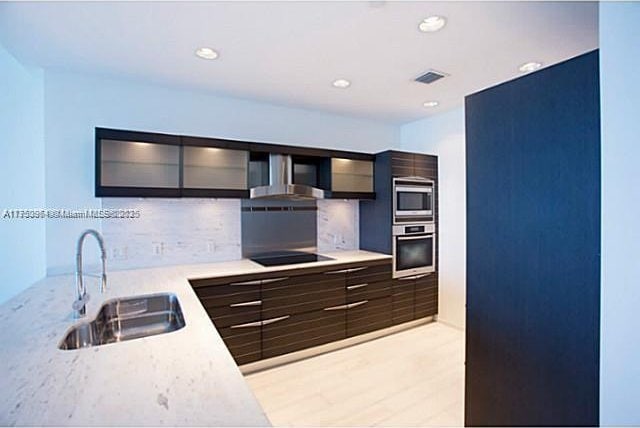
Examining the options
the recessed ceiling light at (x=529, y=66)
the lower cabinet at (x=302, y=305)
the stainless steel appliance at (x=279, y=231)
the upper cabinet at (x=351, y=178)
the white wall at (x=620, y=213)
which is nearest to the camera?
the white wall at (x=620, y=213)

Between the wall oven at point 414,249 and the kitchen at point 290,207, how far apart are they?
0.08 ft

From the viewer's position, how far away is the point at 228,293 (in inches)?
102

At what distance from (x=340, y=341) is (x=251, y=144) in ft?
7.13

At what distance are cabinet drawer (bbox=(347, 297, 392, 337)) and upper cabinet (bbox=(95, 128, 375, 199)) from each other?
123 cm

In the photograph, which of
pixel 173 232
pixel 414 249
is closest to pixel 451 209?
pixel 414 249

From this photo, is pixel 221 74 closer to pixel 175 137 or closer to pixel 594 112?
pixel 175 137

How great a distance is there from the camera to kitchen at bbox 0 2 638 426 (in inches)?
46.8

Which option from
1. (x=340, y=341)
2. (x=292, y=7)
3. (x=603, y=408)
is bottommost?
(x=340, y=341)

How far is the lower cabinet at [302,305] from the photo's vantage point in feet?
8.55

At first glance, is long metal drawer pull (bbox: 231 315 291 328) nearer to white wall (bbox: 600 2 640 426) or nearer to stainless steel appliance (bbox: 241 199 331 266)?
stainless steel appliance (bbox: 241 199 331 266)

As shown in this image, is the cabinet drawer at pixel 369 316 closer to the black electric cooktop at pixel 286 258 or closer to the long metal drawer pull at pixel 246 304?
the black electric cooktop at pixel 286 258

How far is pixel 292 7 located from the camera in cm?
172

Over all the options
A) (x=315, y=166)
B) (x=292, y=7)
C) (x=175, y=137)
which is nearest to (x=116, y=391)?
(x=292, y=7)

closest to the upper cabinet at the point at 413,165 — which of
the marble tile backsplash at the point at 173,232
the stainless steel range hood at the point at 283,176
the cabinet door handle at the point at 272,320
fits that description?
the stainless steel range hood at the point at 283,176
